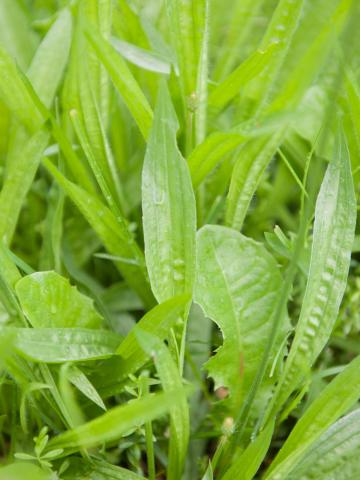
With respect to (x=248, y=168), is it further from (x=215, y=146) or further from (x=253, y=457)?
(x=253, y=457)

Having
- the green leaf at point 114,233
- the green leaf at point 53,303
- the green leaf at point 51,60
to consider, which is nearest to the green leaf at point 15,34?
the green leaf at point 51,60

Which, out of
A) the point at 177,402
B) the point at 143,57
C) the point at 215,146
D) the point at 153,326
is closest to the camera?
the point at 177,402

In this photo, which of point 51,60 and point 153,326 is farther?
point 51,60

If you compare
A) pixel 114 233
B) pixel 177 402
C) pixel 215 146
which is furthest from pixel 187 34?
pixel 177 402

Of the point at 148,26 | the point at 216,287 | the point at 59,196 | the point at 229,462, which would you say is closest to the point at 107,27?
the point at 148,26

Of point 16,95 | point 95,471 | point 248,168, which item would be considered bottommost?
point 95,471

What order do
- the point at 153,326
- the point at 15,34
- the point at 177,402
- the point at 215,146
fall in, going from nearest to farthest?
the point at 177,402 → the point at 153,326 → the point at 215,146 → the point at 15,34

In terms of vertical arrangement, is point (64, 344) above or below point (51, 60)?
below

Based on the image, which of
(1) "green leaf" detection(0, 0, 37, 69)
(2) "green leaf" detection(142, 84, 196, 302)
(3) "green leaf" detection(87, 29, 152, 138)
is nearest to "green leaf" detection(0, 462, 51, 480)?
(2) "green leaf" detection(142, 84, 196, 302)
